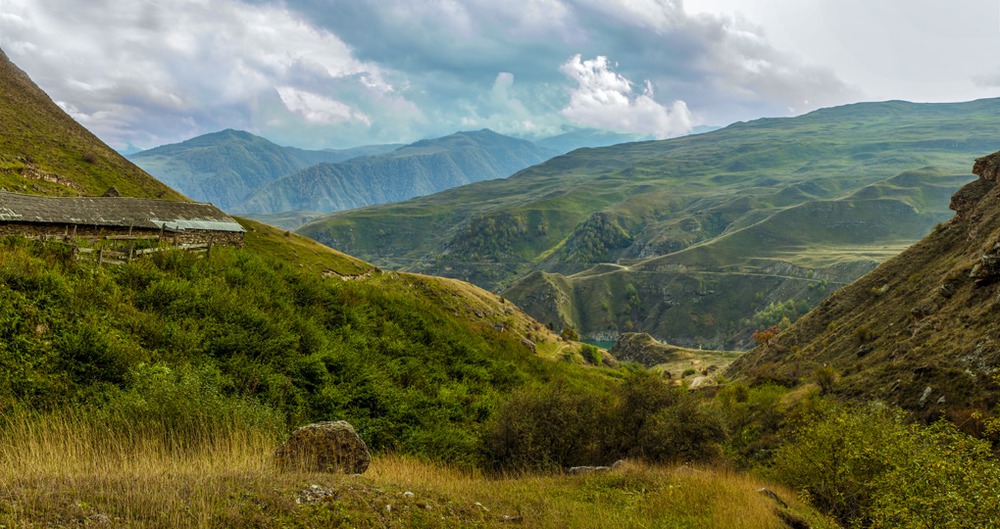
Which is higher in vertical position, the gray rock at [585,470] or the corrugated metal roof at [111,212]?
the corrugated metal roof at [111,212]

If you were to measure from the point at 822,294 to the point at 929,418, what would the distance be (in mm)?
213634

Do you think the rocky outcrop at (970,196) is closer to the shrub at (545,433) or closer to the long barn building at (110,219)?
the shrub at (545,433)

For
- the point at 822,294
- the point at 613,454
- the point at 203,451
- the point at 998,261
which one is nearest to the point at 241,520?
the point at 203,451

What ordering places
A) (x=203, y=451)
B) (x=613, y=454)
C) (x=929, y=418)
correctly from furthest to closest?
(x=929, y=418), (x=613, y=454), (x=203, y=451)

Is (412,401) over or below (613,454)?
over

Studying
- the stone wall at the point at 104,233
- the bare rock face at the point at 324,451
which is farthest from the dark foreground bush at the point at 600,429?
the stone wall at the point at 104,233

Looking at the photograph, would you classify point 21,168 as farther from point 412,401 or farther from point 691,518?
point 691,518

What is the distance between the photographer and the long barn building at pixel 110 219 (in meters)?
23.9

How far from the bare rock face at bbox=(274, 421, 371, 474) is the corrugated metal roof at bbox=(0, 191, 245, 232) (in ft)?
78.4

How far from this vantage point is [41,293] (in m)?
14.8

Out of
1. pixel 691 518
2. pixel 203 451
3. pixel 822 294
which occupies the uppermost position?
pixel 203 451

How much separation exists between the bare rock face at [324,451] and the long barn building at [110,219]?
74.4 feet

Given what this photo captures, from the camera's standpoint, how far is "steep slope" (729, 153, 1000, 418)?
75.0ft

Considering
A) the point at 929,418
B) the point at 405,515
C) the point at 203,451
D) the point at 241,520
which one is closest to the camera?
the point at 241,520
